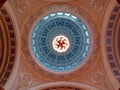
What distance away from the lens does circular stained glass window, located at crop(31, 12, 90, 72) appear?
23.8m

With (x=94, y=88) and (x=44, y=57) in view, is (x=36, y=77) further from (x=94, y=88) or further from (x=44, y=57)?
(x=94, y=88)

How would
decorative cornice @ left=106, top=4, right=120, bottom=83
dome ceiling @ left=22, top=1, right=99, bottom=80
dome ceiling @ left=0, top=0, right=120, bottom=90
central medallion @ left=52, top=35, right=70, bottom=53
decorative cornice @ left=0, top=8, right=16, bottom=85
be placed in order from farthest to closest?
central medallion @ left=52, top=35, right=70, bottom=53 < dome ceiling @ left=22, top=1, right=99, bottom=80 < dome ceiling @ left=0, top=0, right=120, bottom=90 < decorative cornice @ left=106, top=4, right=120, bottom=83 < decorative cornice @ left=0, top=8, right=16, bottom=85

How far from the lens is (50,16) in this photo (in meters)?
23.6

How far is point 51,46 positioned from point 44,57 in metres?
1.24

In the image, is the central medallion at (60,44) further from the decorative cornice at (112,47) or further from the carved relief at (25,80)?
the decorative cornice at (112,47)

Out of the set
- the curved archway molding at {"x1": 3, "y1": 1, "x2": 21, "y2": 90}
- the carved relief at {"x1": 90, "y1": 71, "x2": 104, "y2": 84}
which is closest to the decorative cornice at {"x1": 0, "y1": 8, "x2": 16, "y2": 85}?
the curved archway molding at {"x1": 3, "y1": 1, "x2": 21, "y2": 90}

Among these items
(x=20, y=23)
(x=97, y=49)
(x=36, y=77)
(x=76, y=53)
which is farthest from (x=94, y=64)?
(x=20, y=23)

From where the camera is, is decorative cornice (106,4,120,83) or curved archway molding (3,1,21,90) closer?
curved archway molding (3,1,21,90)

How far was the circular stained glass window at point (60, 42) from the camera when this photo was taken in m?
23.8

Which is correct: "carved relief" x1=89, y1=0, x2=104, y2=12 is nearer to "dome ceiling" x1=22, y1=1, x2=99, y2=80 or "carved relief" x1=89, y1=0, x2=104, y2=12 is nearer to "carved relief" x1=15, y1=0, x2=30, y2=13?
"dome ceiling" x1=22, y1=1, x2=99, y2=80

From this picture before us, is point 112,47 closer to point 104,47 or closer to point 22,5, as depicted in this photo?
point 104,47

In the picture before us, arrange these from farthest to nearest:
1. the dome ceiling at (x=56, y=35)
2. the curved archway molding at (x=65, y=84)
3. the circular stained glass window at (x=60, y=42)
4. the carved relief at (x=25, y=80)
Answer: the circular stained glass window at (x=60, y=42) < the dome ceiling at (x=56, y=35) < the curved archway molding at (x=65, y=84) < the carved relief at (x=25, y=80)

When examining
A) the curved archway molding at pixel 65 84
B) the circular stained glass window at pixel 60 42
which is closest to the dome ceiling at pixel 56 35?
the circular stained glass window at pixel 60 42

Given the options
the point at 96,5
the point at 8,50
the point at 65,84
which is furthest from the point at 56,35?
the point at 8,50
